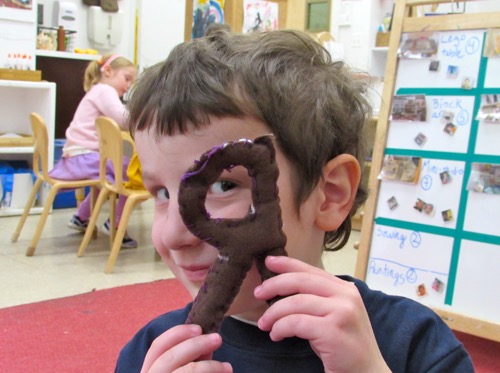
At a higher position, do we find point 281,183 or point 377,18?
point 377,18

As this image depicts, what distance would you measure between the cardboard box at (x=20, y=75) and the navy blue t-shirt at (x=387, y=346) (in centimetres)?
347

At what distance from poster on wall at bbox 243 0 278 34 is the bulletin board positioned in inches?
44.1

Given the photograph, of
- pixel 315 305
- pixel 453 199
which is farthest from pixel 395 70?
pixel 315 305

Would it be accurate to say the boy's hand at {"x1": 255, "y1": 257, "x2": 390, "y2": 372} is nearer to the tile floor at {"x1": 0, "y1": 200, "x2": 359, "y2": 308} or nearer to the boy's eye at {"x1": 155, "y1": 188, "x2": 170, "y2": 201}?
the boy's eye at {"x1": 155, "y1": 188, "x2": 170, "y2": 201}

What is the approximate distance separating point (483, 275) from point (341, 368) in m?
1.55

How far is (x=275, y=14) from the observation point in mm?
3291

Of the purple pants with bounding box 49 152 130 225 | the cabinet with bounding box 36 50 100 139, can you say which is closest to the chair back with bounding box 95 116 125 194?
the purple pants with bounding box 49 152 130 225

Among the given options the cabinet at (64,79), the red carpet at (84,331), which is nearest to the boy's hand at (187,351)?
the red carpet at (84,331)

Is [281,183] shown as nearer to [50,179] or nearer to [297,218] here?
[297,218]

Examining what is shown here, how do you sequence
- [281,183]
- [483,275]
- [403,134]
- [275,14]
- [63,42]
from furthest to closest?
[63,42] → [275,14] → [403,134] → [483,275] → [281,183]

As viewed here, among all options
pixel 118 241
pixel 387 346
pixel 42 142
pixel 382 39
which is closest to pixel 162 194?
pixel 387 346

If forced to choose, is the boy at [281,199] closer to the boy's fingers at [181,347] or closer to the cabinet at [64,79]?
the boy's fingers at [181,347]

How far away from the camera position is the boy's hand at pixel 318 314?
55 centimetres

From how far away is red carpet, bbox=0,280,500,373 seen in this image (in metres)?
1.80
